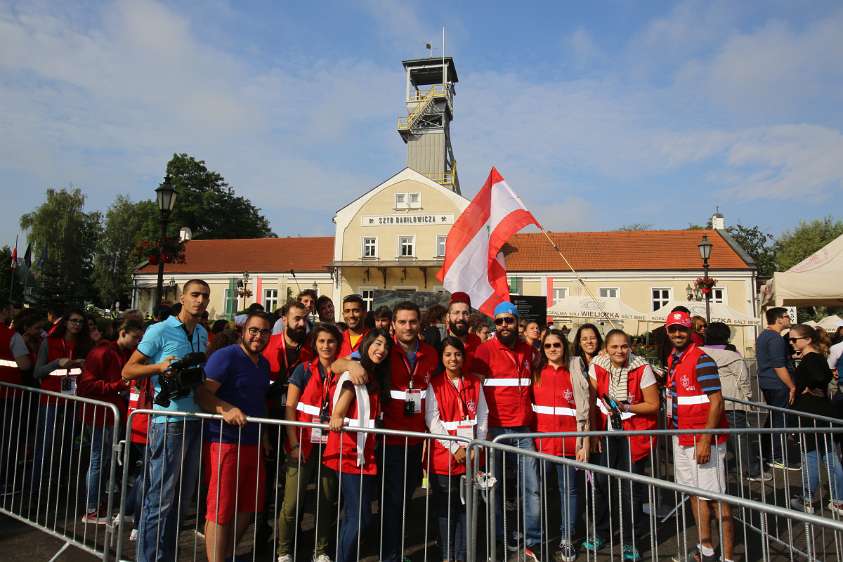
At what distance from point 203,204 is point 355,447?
54493 millimetres

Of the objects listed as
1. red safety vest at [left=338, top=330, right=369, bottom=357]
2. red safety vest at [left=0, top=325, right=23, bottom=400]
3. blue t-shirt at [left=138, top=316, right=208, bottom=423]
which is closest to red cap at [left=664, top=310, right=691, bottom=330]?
red safety vest at [left=338, top=330, right=369, bottom=357]

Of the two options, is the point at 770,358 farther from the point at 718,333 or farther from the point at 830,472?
the point at 830,472

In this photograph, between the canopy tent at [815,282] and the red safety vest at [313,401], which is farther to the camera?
the canopy tent at [815,282]

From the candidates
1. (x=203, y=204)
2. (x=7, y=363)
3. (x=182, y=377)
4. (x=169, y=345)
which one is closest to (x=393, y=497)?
(x=182, y=377)

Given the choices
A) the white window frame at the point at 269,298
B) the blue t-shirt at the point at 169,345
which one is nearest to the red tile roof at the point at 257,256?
the white window frame at the point at 269,298

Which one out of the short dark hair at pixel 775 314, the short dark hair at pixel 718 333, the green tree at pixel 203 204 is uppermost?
the green tree at pixel 203 204

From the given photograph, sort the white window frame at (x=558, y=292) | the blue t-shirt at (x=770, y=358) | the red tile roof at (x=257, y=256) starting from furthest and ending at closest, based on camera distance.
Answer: the red tile roof at (x=257, y=256) < the white window frame at (x=558, y=292) < the blue t-shirt at (x=770, y=358)

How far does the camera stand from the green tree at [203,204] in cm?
5288

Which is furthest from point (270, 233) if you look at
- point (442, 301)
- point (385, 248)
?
point (442, 301)

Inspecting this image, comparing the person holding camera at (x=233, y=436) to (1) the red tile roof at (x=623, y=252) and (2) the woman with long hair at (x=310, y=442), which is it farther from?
(1) the red tile roof at (x=623, y=252)

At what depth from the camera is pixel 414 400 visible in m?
4.16

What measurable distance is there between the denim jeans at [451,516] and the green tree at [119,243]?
51707mm

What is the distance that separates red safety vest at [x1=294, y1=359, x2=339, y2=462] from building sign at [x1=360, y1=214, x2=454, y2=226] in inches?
1241

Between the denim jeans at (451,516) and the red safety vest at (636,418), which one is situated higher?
the red safety vest at (636,418)
